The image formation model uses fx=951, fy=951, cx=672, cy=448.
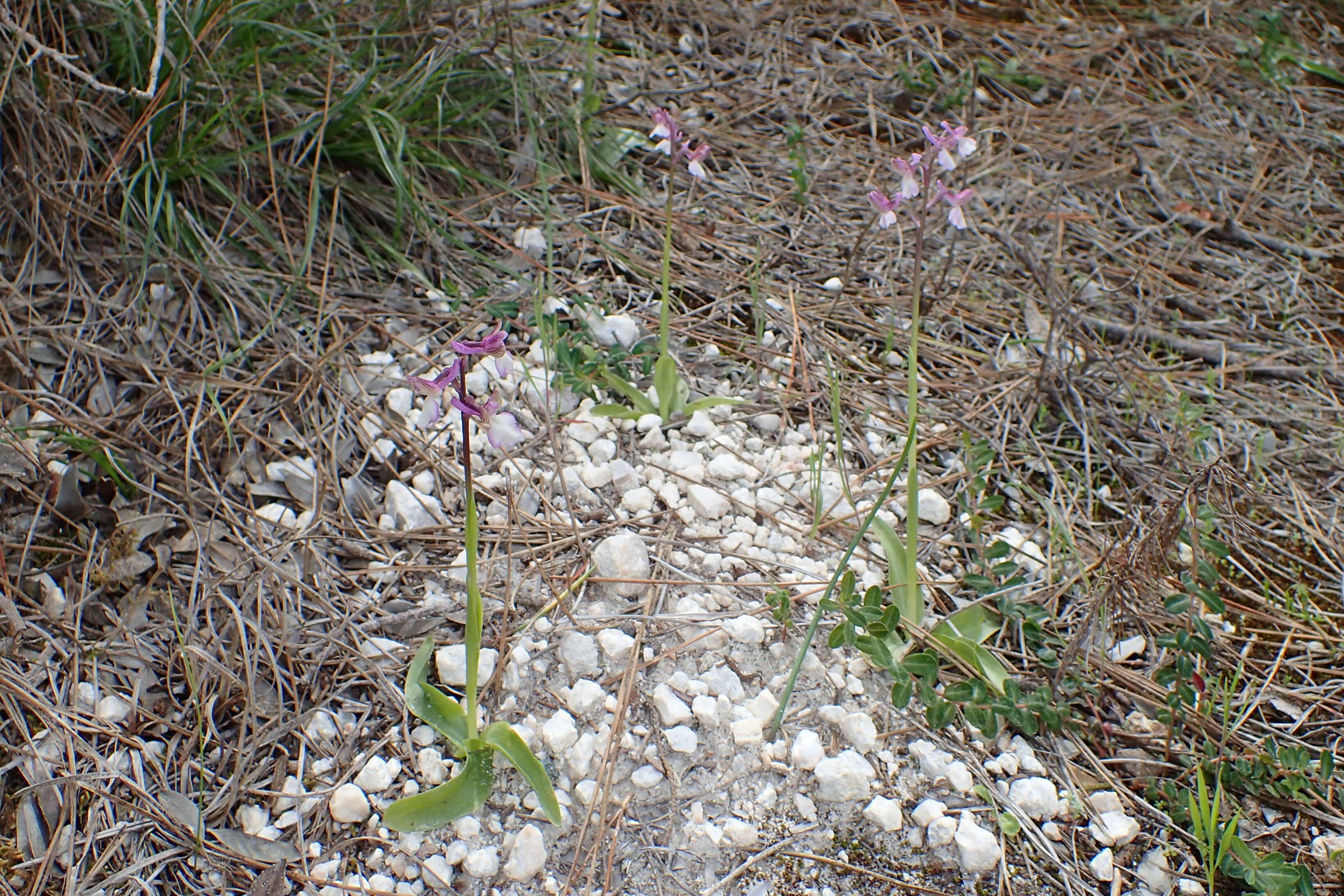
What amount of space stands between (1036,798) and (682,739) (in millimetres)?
553

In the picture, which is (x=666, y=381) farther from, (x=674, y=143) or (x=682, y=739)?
(x=682, y=739)

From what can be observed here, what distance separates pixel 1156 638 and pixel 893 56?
231 cm

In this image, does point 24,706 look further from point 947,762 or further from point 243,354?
point 947,762

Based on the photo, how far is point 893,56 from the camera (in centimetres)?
324

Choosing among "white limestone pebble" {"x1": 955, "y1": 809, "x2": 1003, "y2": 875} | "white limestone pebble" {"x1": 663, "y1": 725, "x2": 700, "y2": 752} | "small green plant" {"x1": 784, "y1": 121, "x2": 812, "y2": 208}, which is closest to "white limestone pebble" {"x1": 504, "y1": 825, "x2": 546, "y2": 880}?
"white limestone pebble" {"x1": 663, "y1": 725, "x2": 700, "y2": 752}

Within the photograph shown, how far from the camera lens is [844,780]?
1.46 meters

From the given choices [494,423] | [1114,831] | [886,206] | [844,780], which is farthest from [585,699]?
[886,206]

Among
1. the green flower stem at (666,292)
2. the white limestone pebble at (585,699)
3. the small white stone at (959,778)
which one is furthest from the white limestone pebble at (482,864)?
the green flower stem at (666,292)

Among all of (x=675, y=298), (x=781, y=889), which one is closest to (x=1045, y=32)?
(x=675, y=298)

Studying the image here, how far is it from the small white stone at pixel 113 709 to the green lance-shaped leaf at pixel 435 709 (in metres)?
0.44

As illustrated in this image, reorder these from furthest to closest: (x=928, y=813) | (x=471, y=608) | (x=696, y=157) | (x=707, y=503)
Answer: (x=696, y=157)
(x=707, y=503)
(x=928, y=813)
(x=471, y=608)

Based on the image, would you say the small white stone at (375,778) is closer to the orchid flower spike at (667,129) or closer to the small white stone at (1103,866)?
the small white stone at (1103,866)

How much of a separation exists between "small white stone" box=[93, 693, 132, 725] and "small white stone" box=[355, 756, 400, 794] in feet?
1.23

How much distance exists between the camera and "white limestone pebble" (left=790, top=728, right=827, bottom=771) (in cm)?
148
